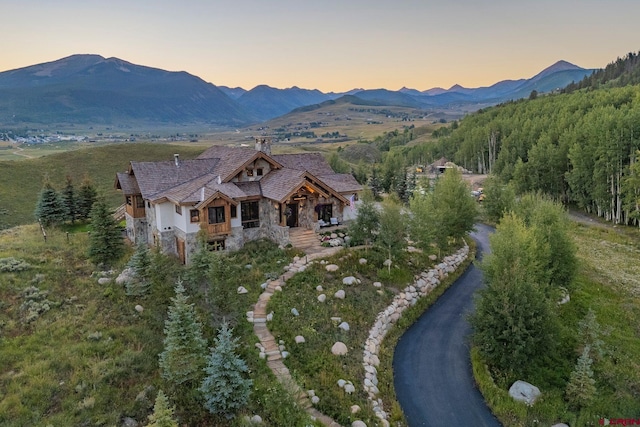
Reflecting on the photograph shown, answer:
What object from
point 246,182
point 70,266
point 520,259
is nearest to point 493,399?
point 520,259

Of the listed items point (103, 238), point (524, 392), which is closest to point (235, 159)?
point (103, 238)

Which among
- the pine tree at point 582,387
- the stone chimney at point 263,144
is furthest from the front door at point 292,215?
the pine tree at point 582,387

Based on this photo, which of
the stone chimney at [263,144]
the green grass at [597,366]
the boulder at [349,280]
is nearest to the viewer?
the green grass at [597,366]

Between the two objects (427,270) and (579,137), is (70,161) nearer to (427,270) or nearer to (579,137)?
(427,270)

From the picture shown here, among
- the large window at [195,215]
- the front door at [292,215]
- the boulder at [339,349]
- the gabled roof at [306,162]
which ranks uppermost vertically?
the gabled roof at [306,162]

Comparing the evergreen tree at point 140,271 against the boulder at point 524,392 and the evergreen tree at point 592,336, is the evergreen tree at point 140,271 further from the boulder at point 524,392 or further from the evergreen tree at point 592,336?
the evergreen tree at point 592,336
